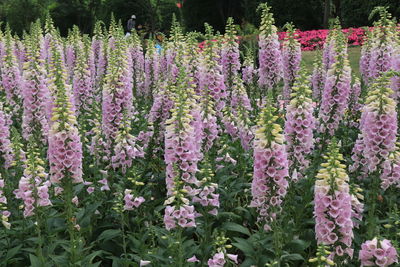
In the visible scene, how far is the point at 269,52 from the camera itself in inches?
303

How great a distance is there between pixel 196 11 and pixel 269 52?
2031 cm

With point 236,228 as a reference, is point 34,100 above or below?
above

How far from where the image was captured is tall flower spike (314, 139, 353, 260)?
3438mm

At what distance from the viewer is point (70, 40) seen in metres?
11.2

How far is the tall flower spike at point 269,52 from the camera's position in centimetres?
761

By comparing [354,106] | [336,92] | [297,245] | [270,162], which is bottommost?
[297,245]

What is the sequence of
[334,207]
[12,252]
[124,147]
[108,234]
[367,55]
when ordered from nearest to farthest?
[334,207], [12,252], [108,234], [124,147], [367,55]

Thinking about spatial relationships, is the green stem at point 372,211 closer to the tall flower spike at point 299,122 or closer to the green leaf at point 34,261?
the tall flower spike at point 299,122

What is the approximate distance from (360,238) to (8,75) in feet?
20.7

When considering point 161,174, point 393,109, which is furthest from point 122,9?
point 393,109

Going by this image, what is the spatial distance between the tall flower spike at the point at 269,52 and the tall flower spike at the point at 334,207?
14.1ft

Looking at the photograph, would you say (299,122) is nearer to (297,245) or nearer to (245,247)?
(297,245)

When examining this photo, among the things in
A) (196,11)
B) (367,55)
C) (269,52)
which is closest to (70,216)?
(269,52)

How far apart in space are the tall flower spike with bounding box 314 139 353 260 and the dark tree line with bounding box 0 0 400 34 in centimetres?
1611
